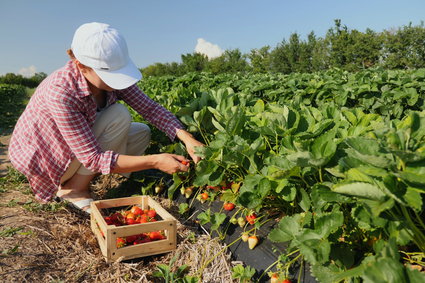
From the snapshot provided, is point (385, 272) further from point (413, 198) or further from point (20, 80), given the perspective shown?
point (20, 80)

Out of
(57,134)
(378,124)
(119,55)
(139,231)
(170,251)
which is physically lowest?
(170,251)

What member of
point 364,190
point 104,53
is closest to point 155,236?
point 104,53

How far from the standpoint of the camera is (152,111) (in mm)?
3236

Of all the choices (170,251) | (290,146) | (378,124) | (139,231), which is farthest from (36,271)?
(378,124)

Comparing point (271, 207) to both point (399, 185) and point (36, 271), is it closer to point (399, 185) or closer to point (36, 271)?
point (399, 185)

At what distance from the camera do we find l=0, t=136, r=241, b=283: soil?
2213mm

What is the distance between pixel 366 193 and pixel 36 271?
198 centimetres

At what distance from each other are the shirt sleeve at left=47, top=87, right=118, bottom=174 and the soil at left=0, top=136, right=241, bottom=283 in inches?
22.3

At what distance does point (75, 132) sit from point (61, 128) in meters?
0.10

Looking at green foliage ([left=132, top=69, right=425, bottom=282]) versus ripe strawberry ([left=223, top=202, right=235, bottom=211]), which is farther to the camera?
ripe strawberry ([left=223, top=202, right=235, bottom=211])

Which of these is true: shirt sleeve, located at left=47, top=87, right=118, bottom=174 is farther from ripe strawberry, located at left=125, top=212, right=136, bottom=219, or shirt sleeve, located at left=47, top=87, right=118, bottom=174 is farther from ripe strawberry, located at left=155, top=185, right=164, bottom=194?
ripe strawberry, located at left=155, top=185, right=164, bottom=194

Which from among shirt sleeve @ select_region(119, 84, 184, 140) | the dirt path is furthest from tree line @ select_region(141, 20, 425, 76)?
shirt sleeve @ select_region(119, 84, 184, 140)

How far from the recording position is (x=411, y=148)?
4.28 ft

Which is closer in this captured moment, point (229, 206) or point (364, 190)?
point (364, 190)
